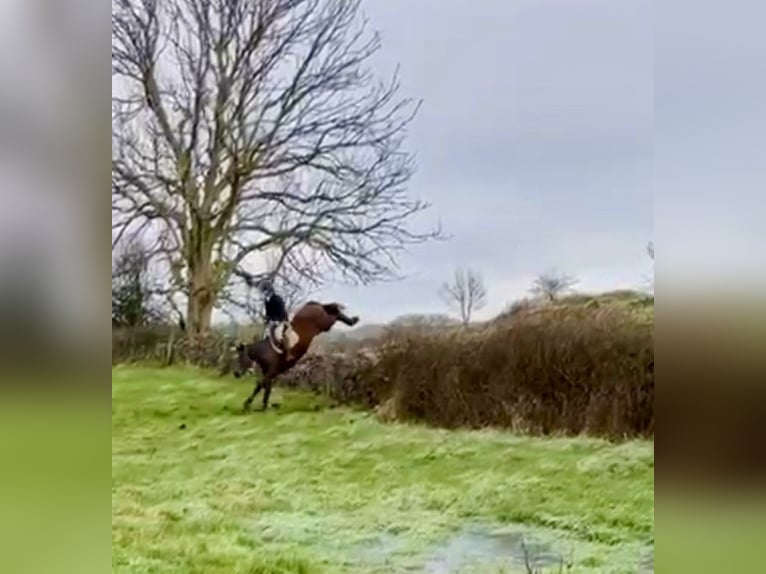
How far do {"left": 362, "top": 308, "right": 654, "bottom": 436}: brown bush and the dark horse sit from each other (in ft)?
0.55

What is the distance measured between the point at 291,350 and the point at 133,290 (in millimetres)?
442

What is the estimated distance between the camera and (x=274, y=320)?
232 cm

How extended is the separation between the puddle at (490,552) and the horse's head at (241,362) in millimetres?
686

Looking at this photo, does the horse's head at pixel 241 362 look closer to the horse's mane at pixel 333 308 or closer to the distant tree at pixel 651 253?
the horse's mane at pixel 333 308

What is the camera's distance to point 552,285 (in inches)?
86.0

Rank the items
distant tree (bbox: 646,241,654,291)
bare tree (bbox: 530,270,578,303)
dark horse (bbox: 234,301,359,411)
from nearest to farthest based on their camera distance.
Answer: distant tree (bbox: 646,241,654,291)
bare tree (bbox: 530,270,578,303)
dark horse (bbox: 234,301,359,411)

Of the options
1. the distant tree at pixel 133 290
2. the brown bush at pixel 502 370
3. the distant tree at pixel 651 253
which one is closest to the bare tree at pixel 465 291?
the brown bush at pixel 502 370

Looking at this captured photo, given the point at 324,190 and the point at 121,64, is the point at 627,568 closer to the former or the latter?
the point at 324,190

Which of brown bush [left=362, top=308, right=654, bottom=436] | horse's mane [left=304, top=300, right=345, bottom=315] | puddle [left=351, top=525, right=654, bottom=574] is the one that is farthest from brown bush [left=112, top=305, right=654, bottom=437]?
puddle [left=351, top=525, right=654, bottom=574]

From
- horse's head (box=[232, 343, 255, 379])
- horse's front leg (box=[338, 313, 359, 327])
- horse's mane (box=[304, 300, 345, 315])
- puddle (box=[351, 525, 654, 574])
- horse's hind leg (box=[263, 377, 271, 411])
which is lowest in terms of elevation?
puddle (box=[351, 525, 654, 574])

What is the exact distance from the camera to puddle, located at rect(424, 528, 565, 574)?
2195 mm

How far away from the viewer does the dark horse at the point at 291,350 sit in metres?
2.28

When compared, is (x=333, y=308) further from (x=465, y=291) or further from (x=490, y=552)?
(x=490, y=552)

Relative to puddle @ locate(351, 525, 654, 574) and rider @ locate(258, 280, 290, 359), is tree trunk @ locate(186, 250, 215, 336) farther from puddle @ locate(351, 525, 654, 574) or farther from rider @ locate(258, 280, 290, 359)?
puddle @ locate(351, 525, 654, 574)
